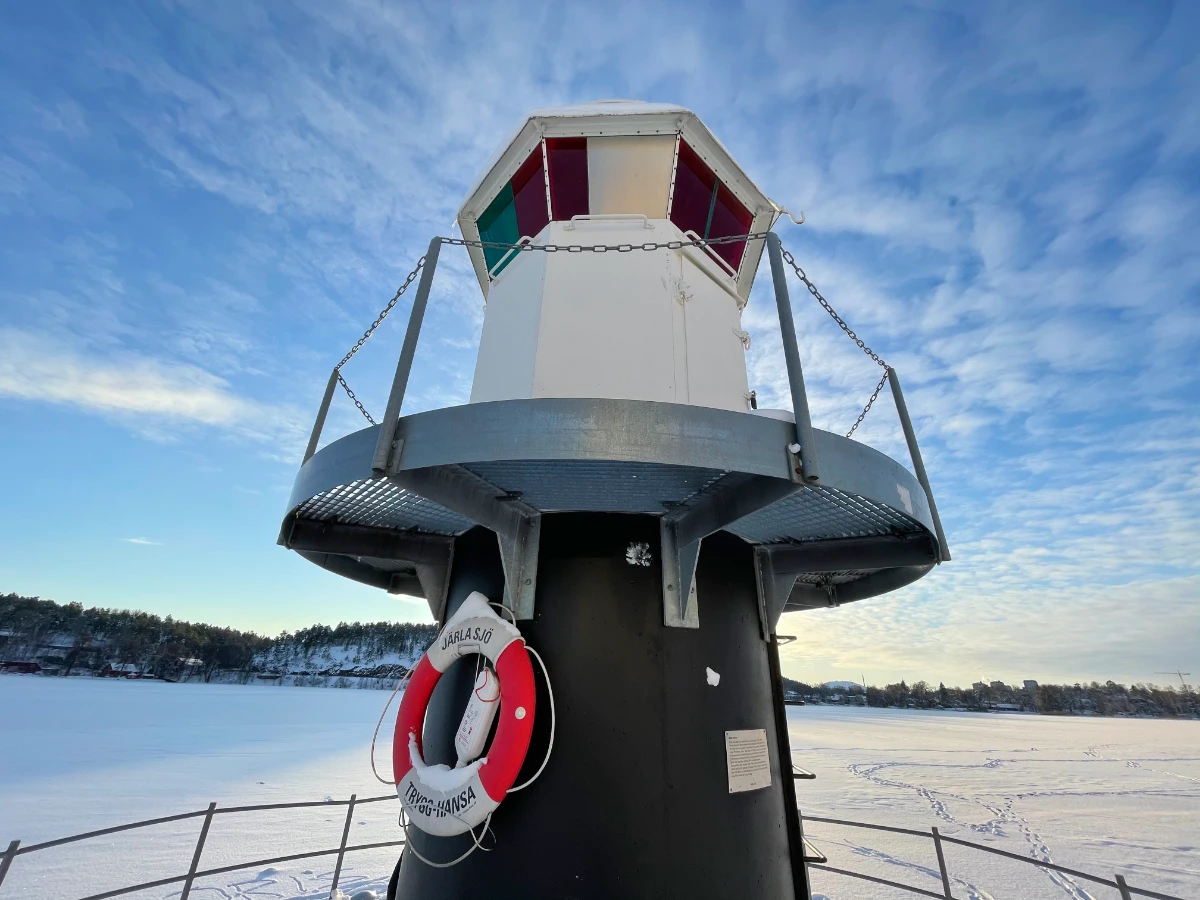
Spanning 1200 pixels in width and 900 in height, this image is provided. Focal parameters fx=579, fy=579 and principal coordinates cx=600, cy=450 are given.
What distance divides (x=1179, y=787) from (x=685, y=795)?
25792 millimetres

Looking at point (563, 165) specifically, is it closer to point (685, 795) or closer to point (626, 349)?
point (626, 349)

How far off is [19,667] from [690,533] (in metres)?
108

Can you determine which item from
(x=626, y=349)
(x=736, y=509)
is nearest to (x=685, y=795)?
(x=736, y=509)

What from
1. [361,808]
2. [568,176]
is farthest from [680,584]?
[361,808]

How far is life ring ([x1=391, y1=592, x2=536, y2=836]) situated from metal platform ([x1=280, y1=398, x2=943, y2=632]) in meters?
0.22

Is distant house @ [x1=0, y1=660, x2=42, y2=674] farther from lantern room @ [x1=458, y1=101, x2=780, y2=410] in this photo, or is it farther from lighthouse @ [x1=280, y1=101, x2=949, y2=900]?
lantern room @ [x1=458, y1=101, x2=780, y2=410]

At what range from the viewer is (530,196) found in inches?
156

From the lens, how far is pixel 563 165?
149 inches

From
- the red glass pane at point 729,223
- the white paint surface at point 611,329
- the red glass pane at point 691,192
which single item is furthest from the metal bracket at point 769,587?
the red glass pane at point 691,192

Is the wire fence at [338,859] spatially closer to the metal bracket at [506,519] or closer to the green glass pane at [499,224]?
the metal bracket at [506,519]

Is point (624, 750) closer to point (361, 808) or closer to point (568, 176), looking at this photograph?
point (568, 176)

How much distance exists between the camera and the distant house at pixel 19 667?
242 feet

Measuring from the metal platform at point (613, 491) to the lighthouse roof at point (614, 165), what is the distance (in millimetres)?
2022

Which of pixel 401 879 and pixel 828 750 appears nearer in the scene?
pixel 401 879
